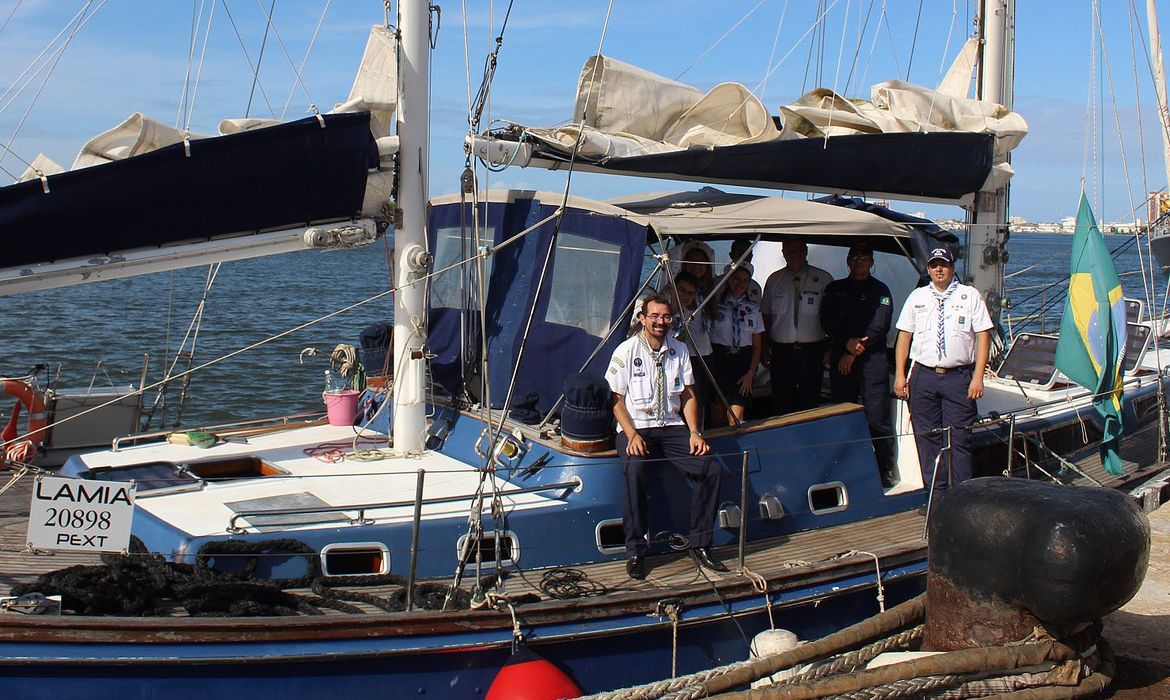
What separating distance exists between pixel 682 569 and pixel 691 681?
1.20 meters

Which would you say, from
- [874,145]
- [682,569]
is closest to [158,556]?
[682,569]

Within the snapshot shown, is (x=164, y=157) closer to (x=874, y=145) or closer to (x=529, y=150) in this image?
(x=529, y=150)

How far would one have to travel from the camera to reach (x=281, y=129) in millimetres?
6961

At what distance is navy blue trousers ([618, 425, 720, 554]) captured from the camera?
Answer: 22.7 ft

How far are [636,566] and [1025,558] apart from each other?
2.28 metres

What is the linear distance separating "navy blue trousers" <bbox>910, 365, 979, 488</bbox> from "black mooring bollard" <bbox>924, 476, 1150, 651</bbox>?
1674 millimetres

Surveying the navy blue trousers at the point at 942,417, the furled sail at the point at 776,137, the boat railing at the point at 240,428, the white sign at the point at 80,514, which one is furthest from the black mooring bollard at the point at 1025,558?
the boat railing at the point at 240,428

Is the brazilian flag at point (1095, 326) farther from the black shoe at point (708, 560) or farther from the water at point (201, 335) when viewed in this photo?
the water at point (201, 335)

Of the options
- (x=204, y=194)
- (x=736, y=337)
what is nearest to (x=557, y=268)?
(x=736, y=337)

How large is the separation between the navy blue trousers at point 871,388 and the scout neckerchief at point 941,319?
0.62 metres

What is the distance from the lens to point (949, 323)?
7898mm

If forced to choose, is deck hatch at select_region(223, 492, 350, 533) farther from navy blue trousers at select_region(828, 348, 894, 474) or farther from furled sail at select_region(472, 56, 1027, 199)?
navy blue trousers at select_region(828, 348, 894, 474)

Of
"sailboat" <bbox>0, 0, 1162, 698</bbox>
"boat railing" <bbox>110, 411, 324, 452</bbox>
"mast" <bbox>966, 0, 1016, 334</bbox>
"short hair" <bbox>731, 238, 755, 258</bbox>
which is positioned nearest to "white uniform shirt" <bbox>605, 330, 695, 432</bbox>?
"sailboat" <bbox>0, 0, 1162, 698</bbox>

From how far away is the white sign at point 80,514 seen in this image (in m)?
5.67
